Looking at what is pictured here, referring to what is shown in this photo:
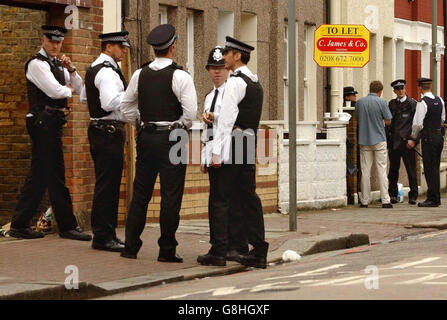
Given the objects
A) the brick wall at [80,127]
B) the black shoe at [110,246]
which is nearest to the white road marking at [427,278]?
the black shoe at [110,246]

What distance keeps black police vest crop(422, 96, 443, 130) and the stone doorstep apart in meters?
7.92

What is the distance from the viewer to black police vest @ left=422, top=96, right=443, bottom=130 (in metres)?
22.7

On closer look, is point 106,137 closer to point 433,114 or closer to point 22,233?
point 22,233

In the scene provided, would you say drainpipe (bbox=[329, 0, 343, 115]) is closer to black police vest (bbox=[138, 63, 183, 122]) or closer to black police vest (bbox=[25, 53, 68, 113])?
black police vest (bbox=[25, 53, 68, 113])

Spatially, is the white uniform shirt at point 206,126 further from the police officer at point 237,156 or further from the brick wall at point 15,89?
the brick wall at point 15,89

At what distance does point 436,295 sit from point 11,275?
368cm

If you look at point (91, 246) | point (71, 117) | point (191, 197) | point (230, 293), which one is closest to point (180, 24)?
point (191, 197)

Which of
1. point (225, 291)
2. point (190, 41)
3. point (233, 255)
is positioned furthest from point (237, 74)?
point (190, 41)

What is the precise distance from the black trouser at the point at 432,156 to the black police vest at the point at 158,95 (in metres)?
10.7

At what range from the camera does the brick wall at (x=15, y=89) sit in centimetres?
1582

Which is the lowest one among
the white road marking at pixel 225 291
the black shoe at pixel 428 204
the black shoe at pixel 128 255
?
Answer: the black shoe at pixel 428 204

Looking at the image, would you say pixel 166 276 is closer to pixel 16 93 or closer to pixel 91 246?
pixel 91 246

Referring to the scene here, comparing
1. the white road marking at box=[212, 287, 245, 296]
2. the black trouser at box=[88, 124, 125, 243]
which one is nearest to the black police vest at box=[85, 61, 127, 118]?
the black trouser at box=[88, 124, 125, 243]

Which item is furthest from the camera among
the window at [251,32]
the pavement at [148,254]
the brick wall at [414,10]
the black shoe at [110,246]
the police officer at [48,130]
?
the brick wall at [414,10]
